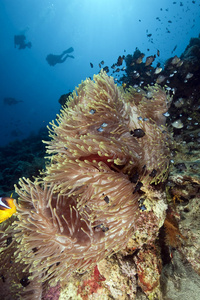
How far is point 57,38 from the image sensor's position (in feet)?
257

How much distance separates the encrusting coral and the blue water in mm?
58152

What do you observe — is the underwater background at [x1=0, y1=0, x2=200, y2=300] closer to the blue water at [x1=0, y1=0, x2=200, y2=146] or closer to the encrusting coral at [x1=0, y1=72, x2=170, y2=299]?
the encrusting coral at [x1=0, y1=72, x2=170, y2=299]

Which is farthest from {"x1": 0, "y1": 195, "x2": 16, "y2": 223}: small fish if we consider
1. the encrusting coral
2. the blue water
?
the blue water

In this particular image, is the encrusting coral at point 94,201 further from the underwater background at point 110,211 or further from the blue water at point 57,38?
the blue water at point 57,38

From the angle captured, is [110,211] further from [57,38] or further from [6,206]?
[57,38]

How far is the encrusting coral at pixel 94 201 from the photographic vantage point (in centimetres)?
218

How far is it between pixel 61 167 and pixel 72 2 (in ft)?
308

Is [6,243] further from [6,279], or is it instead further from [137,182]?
[137,182]

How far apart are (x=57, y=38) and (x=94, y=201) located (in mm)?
95085

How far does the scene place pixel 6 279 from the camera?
2.75 metres

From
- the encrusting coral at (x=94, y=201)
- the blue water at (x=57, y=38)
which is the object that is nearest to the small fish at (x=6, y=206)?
the encrusting coral at (x=94, y=201)

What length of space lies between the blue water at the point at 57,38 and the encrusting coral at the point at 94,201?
58.2 metres

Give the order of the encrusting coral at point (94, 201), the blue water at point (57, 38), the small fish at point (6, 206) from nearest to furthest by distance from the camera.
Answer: the encrusting coral at point (94, 201)
the small fish at point (6, 206)
the blue water at point (57, 38)

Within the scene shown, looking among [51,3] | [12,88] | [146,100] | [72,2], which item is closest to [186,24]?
[72,2]
